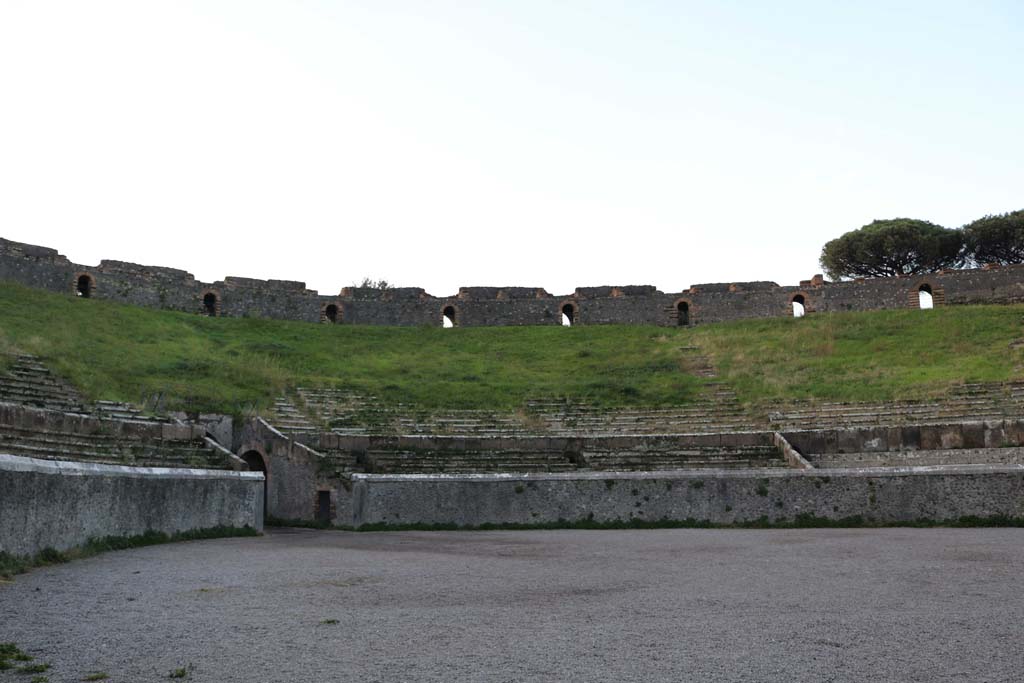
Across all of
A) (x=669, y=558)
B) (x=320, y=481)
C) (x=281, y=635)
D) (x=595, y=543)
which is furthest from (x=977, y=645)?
(x=320, y=481)

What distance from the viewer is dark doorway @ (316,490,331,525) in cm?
1983

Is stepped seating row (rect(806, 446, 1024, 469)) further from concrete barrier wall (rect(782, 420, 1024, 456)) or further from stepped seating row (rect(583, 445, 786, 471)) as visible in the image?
stepped seating row (rect(583, 445, 786, 471))

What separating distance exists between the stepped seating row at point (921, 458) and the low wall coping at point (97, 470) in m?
13.3

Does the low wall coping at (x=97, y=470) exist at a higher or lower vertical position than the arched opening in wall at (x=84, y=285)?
lower

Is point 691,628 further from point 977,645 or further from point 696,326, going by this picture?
point 696,326

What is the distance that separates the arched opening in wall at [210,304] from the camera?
129 feet

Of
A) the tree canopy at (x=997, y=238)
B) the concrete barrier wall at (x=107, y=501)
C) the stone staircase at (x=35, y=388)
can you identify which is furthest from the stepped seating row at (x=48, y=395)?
the tree canopy at (x=997, y=238)

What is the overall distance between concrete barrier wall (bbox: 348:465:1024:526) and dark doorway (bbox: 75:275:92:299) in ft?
76.1

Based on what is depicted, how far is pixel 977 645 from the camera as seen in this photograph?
5.80 meters

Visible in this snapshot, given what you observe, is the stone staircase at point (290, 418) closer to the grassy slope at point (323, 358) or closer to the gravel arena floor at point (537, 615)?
the grassy slope at point (323, 358)

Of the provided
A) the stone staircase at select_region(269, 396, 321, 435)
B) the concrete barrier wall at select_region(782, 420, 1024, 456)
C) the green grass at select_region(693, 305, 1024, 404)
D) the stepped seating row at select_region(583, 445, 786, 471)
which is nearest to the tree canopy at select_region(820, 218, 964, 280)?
the green grass at select_region(693, 305, 1024, 404)

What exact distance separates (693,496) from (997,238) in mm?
48557

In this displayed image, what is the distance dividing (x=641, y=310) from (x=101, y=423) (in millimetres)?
28942

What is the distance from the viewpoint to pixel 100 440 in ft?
54.0
